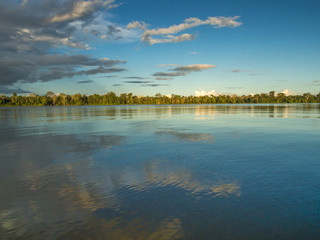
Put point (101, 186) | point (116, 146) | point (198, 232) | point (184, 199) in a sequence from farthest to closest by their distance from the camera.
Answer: point (116, 146) → point (101, 186) → point (184, 199) → point (198, 232)

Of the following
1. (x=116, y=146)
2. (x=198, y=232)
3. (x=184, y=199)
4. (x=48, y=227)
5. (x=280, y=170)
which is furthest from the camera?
(x=116, y=146)

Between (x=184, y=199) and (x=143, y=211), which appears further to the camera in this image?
(x=184, y=199)

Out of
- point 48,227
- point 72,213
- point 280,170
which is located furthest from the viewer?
point 280,170

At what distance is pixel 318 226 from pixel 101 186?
26.9 feet

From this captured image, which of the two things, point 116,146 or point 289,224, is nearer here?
point 289,224

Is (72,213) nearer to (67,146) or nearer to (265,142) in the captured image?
(67,146)

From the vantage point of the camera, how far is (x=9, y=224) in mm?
6984

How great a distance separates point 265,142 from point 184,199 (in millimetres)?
14947

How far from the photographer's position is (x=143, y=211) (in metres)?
7.66

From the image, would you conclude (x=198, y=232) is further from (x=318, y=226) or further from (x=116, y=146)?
(x=116, y=146)

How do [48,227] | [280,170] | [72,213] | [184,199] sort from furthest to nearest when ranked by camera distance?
[280,170]
[184,199]
[72,213]
[48,227]

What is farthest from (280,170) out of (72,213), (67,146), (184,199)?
(67,146)

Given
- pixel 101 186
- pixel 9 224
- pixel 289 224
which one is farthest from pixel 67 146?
pixel 289 224

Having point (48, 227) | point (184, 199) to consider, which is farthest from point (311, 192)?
point (48, 227)
